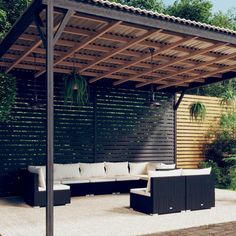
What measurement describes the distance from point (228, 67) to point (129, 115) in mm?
3354

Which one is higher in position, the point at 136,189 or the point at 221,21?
→ the point at 221,21

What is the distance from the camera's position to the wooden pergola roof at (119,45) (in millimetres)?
5289

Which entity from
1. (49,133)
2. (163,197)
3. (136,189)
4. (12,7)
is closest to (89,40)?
(49,133)

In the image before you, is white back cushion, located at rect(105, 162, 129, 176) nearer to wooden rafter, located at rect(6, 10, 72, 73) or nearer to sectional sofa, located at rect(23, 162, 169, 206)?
sectional sofa, located at rect(23, 162, 169, 206)

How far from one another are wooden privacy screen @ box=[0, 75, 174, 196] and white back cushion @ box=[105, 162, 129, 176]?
0.60 m

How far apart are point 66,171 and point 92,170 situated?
0.72m

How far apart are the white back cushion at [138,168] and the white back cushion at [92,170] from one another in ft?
2.92

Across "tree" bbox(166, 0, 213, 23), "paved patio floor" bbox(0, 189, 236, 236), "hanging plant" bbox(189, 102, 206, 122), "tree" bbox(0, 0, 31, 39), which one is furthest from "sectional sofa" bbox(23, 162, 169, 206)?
"tree" bbox(166, 0, 213, 23)

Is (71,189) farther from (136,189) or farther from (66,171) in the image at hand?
(136,189)

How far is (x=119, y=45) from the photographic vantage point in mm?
7094

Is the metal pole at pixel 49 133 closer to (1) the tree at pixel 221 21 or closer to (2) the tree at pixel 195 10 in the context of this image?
(2) the tree at pixel 195 10

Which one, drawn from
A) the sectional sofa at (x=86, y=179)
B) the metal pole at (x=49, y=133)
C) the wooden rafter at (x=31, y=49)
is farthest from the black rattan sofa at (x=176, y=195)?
the wooden rafter at (x=31, y=49)

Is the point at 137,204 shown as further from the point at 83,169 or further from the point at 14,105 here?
the point at 14,105

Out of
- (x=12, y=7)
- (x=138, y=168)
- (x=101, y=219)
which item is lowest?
(x=101, y=219)
